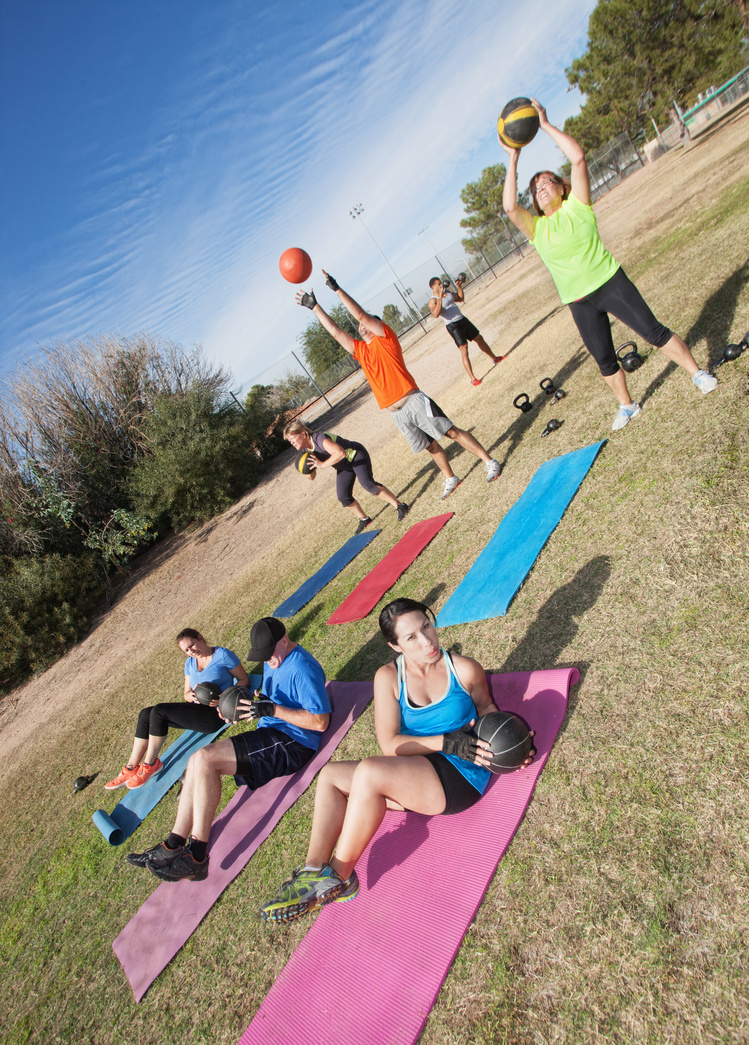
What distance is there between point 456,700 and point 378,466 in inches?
311

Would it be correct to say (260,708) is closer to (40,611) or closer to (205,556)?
(205,556)

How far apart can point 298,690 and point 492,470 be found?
3381mm

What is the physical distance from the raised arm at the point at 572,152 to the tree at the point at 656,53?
34751 mm

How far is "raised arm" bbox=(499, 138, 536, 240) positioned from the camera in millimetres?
4062

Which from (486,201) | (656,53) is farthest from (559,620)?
(486,201)

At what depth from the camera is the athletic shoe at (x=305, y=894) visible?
2373mm

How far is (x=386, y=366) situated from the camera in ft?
19.0

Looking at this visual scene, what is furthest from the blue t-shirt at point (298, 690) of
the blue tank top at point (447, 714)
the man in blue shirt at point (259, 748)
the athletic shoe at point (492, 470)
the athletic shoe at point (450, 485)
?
the athletic shoe at point (450, 485)

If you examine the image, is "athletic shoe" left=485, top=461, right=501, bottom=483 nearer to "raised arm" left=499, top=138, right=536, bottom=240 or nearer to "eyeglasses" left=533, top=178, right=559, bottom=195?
"raised arm" left=499, top=138, right=536, bottom=240

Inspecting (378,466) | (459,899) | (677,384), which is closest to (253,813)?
(459,899)

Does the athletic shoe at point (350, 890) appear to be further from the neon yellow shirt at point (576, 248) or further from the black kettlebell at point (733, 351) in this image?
the black kettlebell at point (733, 351)

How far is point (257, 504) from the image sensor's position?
46.6 feet

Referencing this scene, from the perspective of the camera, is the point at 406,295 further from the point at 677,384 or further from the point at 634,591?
the point at 634,591

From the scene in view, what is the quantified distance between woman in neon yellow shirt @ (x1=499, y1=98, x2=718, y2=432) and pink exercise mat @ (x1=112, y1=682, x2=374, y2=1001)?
141 inches
